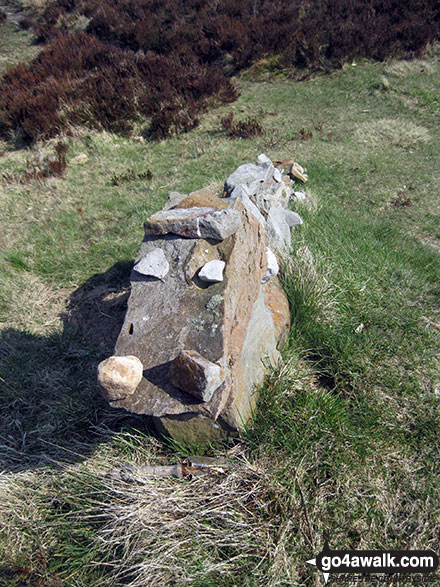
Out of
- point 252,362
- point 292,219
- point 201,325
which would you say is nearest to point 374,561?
point 252,362

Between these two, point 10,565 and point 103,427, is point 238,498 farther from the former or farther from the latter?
point 10,565

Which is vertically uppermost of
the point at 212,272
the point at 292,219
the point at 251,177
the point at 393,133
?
the point at 212,272

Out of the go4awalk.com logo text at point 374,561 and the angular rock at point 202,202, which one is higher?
the angular rock at point 202,202

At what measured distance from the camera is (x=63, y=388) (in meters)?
2.85

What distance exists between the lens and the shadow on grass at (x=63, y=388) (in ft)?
7.93

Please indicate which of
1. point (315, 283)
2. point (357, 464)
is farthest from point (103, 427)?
point (315, 283)

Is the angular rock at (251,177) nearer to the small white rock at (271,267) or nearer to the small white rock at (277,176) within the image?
the small white rock at (277,176)

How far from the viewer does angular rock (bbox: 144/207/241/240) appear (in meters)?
2.41

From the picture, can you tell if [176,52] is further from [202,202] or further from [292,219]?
[202,202]

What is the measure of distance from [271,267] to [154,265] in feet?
3.75

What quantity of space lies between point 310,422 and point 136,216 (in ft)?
11.9

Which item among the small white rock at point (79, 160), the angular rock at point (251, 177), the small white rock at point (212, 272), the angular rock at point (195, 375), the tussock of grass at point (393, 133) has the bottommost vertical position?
the tussock of grass at point (393, 133)

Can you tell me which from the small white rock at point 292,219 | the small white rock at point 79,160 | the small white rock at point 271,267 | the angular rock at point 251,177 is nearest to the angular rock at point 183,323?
the small white rock at point 271,267

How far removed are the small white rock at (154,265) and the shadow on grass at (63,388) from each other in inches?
38.8
